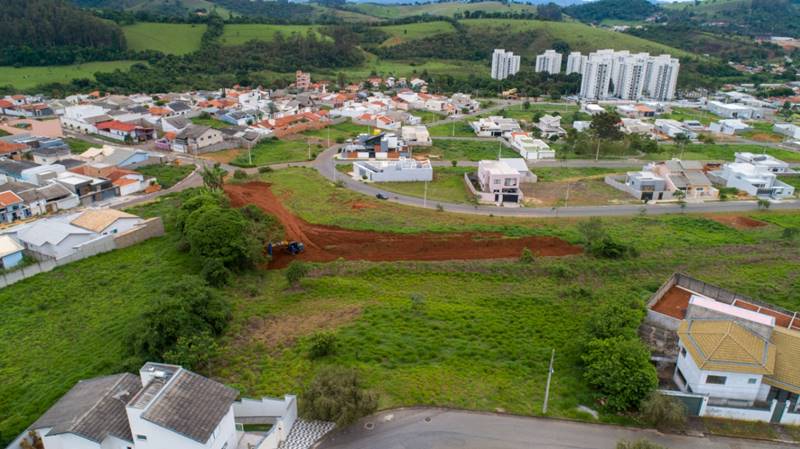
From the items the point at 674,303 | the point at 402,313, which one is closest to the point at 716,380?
the point at 674,303

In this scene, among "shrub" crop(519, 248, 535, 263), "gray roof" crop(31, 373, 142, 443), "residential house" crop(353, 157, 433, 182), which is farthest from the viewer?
"residential house" crop(353, 157, 433, 182)

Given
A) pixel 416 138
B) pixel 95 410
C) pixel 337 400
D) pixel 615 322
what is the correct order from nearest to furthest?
pixel 95 410 → pixel 337 400 → pixel 615 322 → pixel 416 138

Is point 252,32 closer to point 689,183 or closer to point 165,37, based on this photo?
point 165,37

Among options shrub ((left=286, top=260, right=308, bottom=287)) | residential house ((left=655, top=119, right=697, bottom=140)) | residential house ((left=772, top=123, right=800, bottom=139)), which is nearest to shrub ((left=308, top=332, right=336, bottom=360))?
shrub ((left=286, top=260, right=308, bottom=287))

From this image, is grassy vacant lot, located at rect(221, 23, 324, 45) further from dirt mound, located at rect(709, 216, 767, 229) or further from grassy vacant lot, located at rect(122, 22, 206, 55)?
dirt mound, located at rect(709, 216, 767, 229)

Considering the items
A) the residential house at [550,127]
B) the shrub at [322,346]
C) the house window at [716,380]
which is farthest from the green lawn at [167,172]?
the residential house at [550,127]

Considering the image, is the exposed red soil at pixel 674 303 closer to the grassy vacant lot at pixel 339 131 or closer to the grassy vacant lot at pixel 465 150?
the grassy vacant lot at pixel 465 150
